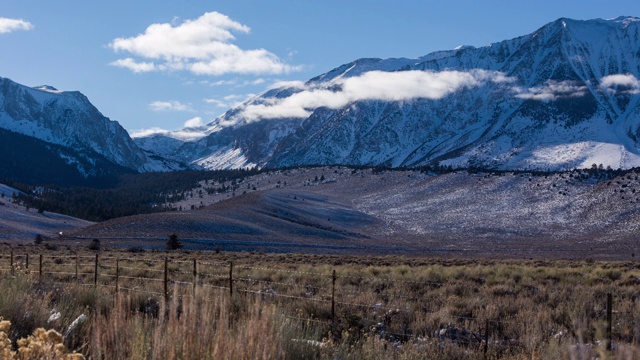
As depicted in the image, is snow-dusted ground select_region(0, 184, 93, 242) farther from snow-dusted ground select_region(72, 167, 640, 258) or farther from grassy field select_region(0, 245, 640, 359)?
grassy field select_region(0, 245, 640, 359)

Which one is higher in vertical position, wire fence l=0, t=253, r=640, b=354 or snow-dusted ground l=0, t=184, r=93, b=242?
wire fence l=0, t=253, r=640, b=354

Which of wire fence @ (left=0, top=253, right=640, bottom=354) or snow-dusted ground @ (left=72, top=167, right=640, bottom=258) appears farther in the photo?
snow-dusted ground @ (left=72, top=167, right=640, bottom=258)

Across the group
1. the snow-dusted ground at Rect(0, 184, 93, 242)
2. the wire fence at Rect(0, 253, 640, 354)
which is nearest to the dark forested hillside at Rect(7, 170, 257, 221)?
the snow-dusted ground at Rect(0, 184, 93, 242)

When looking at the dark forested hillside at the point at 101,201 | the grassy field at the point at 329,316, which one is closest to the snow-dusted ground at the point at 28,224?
the dark forested hillside at the point at 101,201

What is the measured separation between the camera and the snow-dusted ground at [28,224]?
2901 inches

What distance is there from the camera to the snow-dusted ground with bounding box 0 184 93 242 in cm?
7369

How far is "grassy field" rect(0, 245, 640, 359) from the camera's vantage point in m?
5.82

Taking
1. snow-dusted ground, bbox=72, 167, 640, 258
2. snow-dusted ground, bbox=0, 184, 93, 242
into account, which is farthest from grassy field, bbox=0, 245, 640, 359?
snow-dusted ground, bbox=0, 184, 93, 242

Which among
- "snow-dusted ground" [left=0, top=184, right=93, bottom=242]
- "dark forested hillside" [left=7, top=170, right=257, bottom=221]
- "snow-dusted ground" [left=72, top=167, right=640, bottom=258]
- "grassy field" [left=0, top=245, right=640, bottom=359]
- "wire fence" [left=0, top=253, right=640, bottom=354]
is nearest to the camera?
"grassy field" [left=0, top=245, right=640, bottom=359]

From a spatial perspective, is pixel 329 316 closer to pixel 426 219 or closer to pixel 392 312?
pixel 392 312

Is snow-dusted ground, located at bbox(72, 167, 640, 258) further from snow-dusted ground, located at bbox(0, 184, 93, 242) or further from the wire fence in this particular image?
the wire fence

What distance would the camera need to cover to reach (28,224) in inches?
3327

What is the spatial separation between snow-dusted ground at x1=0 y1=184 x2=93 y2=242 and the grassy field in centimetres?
5370

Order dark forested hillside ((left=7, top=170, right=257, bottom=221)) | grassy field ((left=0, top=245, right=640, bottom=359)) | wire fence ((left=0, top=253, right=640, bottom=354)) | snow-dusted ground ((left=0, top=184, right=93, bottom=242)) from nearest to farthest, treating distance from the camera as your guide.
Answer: grassy field ((left=0, top=245, right=640, bottom=359)), wire fence ((left=0, top=253, right=640, bottom=354)), snow-dusted ground ((left=0, top=184, right=93, bottom=242)), dark forested hillside ((left=7, top=170, right=257, bottom=221))
